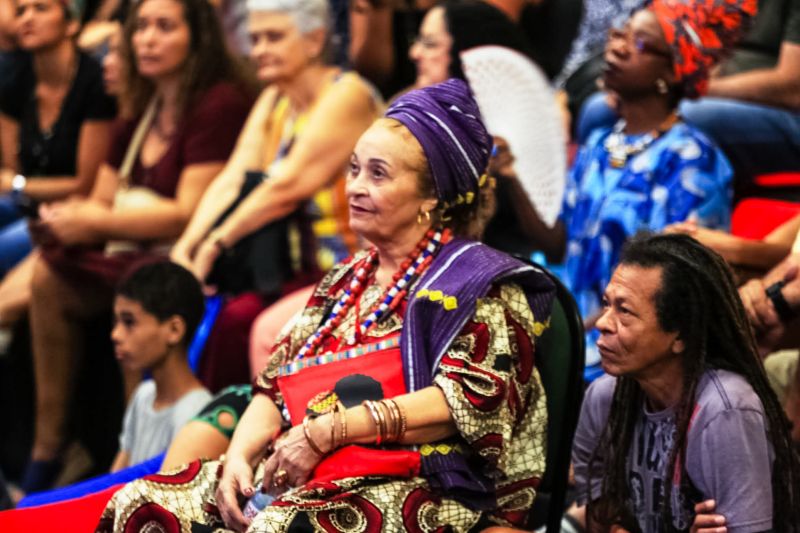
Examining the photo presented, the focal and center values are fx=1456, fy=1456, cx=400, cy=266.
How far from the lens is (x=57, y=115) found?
21.3ft

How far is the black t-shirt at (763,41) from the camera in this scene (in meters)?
5.08

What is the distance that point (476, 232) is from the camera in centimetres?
360

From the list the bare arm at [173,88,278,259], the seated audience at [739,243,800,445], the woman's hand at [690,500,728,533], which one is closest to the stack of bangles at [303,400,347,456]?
the woman's hand at [690,500,728,533]

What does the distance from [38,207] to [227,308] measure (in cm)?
112

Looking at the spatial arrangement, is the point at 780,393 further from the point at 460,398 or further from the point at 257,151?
the point at 257,151

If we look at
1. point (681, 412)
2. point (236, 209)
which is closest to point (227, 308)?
point (236, 209)

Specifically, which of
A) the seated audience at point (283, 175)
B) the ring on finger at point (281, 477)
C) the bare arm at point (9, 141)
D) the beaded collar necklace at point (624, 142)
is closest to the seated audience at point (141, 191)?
the seated audience at point (283, 175)

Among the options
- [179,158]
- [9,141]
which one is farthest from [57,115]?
[179,158]

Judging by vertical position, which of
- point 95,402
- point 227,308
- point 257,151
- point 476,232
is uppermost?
point 476,232

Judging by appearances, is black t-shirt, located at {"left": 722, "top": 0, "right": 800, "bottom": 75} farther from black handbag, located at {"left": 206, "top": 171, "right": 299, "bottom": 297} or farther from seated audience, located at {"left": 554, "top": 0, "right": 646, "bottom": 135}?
black handbag, located at {"left": 206, "top": 171, "right": 299, "bottom": 297}

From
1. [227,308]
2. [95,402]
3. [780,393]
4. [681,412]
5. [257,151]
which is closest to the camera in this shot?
[681,412]

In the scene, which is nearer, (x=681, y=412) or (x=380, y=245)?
(x=681, y=412)

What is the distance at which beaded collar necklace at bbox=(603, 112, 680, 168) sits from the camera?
443cm

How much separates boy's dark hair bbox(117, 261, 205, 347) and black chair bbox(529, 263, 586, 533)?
1.65 m
